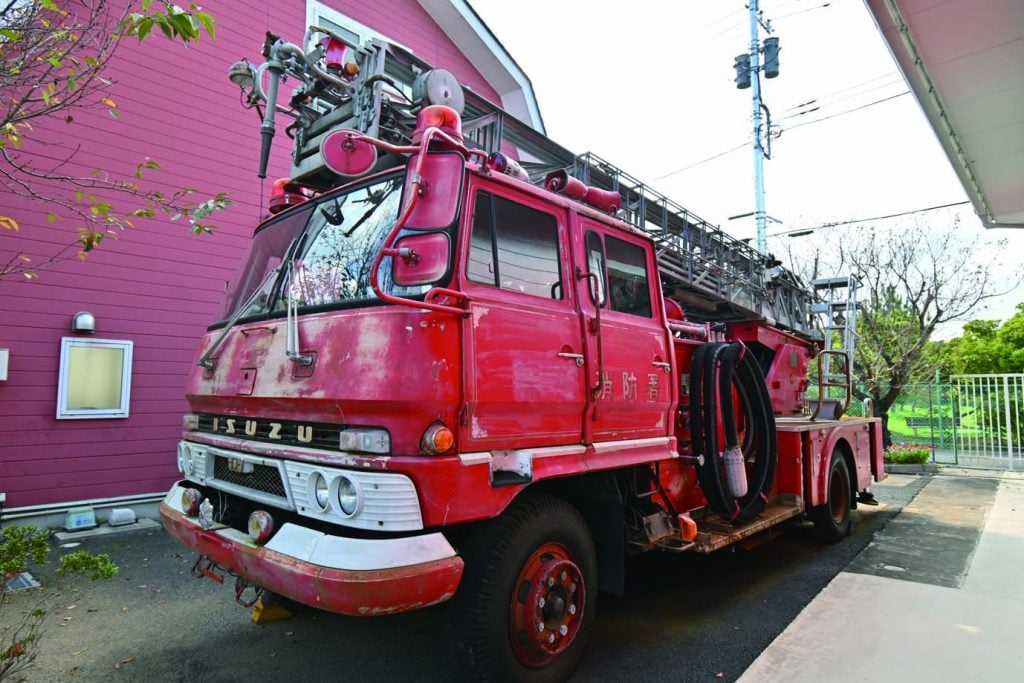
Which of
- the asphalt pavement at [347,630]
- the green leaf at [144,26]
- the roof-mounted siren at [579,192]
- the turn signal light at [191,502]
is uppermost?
the green leaf at [144,26]

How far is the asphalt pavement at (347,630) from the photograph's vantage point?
11.5 feet

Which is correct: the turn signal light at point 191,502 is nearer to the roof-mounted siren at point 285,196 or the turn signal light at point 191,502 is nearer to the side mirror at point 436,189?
the roof-mounted siren at point 285,196

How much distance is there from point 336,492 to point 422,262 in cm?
110

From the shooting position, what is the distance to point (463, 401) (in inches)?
107

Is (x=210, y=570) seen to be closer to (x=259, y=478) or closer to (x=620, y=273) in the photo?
(x=259, y=478)

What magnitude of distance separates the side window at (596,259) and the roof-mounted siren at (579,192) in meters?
0.29

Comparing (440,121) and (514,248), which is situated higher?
(440,121)

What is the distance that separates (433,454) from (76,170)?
21.2ft

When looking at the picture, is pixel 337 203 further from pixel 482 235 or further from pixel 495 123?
pixel 495 123

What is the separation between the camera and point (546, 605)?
3.09 meters

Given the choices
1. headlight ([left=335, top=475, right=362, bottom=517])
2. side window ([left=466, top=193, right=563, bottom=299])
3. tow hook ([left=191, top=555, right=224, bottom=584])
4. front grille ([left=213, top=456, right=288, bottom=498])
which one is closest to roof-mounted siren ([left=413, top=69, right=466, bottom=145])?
side window ([left=466, top=193, right=563, bottom=299])

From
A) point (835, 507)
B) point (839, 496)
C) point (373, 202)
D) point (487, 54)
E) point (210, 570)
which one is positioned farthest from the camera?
point (487, 54)

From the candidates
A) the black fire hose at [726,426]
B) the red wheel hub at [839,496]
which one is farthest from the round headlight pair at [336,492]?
the red wheel hub at [839,496]

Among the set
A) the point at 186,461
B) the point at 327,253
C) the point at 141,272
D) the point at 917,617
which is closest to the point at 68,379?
the point at 141,272
